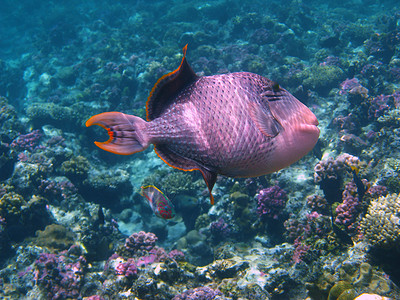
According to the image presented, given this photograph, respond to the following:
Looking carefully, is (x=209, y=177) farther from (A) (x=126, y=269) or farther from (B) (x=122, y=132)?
(A) (x=126, y=269)

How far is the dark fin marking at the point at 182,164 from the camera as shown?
51.4 inches

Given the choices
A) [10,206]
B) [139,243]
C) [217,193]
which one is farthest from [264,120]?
[10,206]

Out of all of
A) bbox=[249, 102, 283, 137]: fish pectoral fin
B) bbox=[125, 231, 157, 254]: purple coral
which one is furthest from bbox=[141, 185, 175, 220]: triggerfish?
bbox=[249, 102, 283, 137]: fish pectoral fin

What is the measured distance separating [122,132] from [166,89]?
406 millimetres

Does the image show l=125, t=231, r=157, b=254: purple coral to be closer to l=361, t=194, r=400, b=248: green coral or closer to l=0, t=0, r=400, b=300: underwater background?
l=0, t=0, r=400, b=300: underwater background

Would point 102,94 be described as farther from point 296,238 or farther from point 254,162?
point 254,162

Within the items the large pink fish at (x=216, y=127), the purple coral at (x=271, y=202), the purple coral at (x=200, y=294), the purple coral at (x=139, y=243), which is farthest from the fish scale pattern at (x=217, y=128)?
the purple coral at (x=271, y=202)

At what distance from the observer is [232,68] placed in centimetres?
1264

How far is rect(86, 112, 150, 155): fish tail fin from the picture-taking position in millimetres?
1274

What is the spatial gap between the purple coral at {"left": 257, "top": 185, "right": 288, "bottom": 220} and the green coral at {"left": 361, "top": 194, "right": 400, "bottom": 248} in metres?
2.04

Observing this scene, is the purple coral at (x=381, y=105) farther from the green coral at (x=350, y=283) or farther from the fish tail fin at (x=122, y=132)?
the fish tail fin at (x=122, y=132)

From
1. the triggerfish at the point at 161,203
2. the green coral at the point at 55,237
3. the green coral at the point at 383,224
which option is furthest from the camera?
the green coral at the point at 55,237

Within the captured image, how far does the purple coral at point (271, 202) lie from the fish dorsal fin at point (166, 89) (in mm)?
5001

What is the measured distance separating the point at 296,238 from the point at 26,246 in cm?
699
